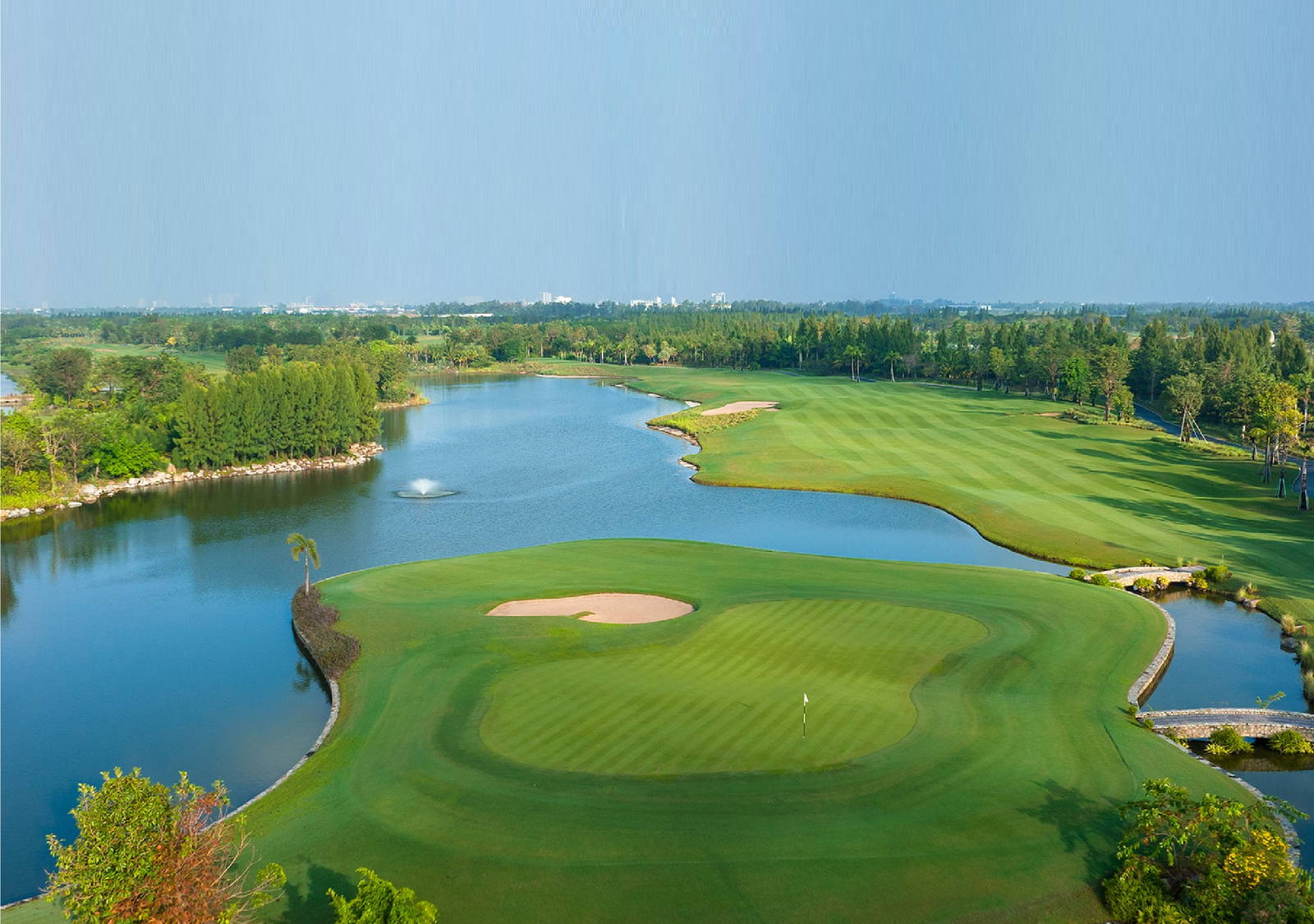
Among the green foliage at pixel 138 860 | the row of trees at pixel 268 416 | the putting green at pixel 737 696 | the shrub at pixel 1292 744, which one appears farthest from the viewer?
the row of trees at pixel 268 416

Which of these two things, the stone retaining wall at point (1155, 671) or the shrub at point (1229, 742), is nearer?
the shrub at point (1229, 742)

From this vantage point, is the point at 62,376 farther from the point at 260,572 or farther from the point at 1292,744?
the point at 1292,744

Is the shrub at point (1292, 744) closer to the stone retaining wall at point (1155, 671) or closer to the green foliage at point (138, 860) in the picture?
the stone retaining wall at point (1155, 671)

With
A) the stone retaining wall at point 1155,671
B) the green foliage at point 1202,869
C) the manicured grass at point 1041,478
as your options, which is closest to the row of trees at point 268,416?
the manicured grass at point 1041,478

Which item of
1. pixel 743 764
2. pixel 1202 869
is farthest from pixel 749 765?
pixel 1202 869

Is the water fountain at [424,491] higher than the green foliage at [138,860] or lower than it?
lower

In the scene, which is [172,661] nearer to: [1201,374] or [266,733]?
[266,733]

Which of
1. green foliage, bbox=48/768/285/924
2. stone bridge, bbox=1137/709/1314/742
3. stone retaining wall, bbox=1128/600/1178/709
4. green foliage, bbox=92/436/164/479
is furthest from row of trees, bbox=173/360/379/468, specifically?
stone bridge, bbox=1137/709/1314/742

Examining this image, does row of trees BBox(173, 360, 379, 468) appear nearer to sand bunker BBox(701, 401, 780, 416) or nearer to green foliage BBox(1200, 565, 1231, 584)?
sand bunker BBox(701, 401, 780, 416)
